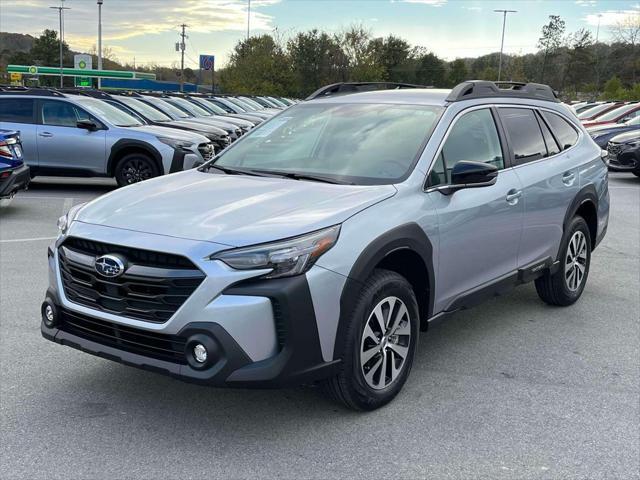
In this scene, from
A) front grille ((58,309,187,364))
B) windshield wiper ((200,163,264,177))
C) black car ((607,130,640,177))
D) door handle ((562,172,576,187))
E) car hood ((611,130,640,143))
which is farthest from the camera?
car hood ((611,130,640,143))

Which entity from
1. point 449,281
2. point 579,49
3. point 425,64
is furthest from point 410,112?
point 425,64

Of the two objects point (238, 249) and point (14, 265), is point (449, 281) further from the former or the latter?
point (14, 265)

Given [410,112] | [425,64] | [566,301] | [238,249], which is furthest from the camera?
[425,64]

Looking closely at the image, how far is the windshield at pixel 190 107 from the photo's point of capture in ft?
65.8

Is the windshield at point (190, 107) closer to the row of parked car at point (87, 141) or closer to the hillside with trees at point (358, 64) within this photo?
the row of parked car at point (87, 141)

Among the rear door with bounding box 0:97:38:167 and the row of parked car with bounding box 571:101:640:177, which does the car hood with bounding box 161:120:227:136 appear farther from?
the row of parked car with bounding box 571:101:640:177

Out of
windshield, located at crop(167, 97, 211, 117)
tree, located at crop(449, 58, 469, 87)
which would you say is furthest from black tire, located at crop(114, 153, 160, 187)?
tree, located at crop(449, 58, 469, 87)

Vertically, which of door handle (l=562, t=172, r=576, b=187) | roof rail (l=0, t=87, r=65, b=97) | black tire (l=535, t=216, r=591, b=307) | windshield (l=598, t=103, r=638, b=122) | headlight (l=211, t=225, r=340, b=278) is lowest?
black tire (l=535, t=216, r=591, b=307)

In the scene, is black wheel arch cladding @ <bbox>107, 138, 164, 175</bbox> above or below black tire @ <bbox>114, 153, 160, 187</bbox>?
above

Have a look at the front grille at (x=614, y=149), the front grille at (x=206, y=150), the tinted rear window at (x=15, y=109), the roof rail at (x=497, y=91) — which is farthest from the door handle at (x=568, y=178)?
the front grille at (x=614, y=149)

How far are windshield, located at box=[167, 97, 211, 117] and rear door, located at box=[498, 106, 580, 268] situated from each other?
1535 centimetres

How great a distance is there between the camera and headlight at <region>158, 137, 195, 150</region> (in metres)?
12.1

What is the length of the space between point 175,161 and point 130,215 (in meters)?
8.70

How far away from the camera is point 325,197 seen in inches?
147
